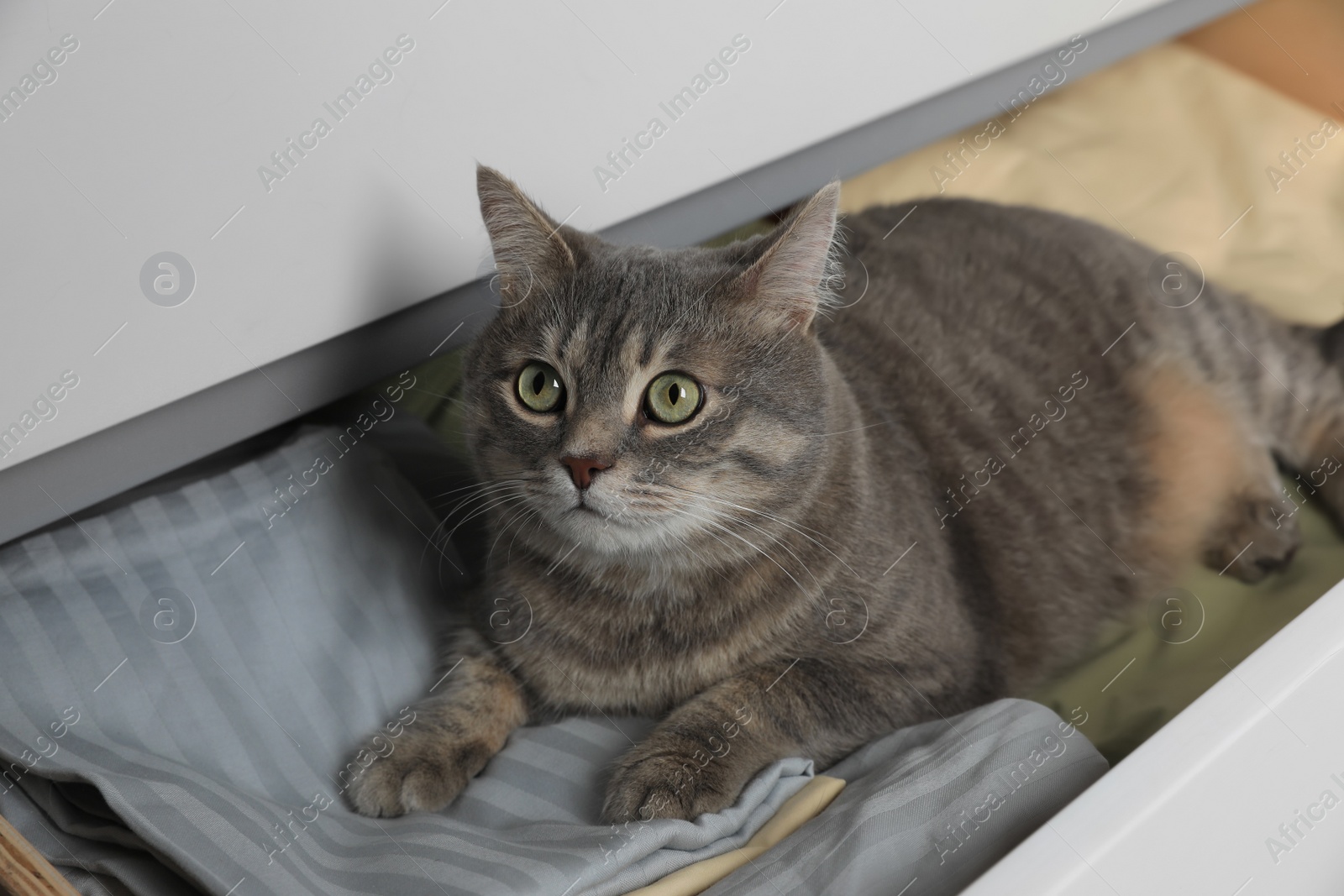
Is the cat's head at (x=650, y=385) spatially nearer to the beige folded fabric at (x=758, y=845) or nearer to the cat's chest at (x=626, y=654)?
the cat's chest at (x=626, y=654)

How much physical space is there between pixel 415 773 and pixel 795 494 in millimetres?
510

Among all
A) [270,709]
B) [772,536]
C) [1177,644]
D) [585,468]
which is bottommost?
[1177,644]

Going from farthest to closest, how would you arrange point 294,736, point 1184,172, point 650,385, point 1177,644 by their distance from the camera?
point 1184,172
point 1177,644
point 294,736
point 650,385

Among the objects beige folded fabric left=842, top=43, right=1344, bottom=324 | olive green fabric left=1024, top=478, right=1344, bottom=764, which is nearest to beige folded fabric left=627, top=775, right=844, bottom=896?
olive green fabric left=1024, top=478, right=1344, bottom=764

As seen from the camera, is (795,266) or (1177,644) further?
(1177,644)

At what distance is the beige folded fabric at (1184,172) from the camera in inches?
77.0

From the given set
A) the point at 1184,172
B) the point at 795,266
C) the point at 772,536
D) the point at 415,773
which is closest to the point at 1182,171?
the point at 1184,172

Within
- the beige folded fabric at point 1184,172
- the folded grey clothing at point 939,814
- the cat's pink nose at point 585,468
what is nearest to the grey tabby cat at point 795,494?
the cat's pink nose at point 585,468

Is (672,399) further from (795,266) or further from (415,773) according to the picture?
(415,773)

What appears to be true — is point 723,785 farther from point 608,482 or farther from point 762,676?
point 608,482

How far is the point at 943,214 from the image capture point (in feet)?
5.49

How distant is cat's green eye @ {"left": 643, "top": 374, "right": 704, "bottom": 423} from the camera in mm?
1071

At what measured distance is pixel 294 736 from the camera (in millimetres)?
1199

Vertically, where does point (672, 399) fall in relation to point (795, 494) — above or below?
above
